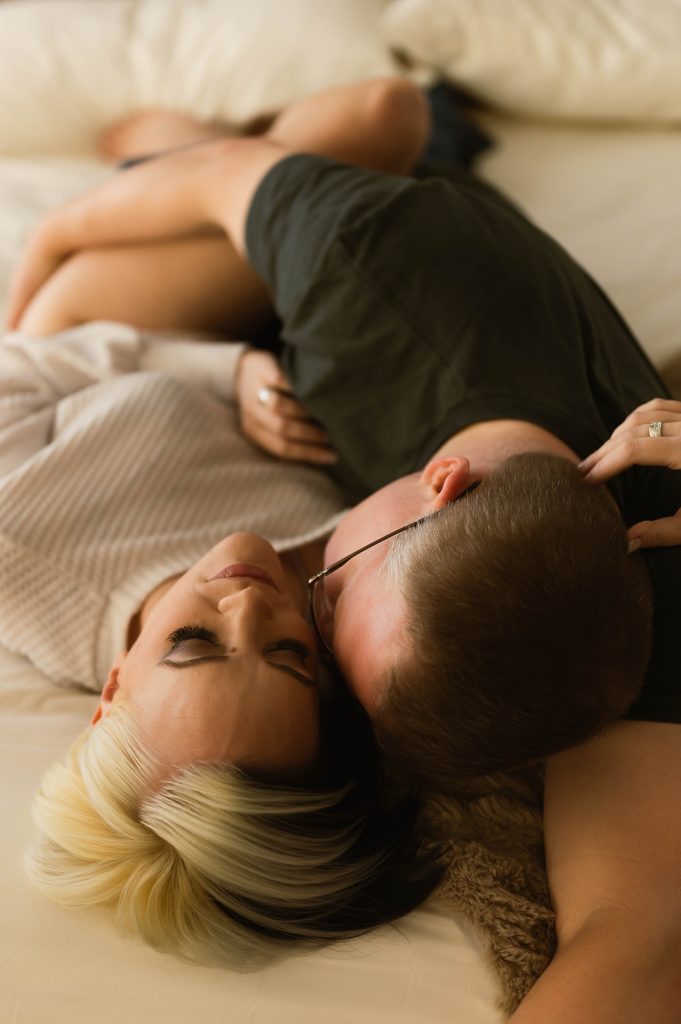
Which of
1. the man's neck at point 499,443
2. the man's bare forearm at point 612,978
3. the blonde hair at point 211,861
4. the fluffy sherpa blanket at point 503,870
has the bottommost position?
the fluffy sherpa blanket at point 503,870

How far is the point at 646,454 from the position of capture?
854mm

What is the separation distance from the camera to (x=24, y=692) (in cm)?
102

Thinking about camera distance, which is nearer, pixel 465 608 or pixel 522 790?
pixel 465 608

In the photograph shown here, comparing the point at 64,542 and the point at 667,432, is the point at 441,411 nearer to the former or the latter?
→ the point at 667,432

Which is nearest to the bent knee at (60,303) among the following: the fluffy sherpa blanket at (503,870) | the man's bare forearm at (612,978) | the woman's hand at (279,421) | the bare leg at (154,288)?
the bare leg at (154,288)

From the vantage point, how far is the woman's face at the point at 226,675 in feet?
2.58

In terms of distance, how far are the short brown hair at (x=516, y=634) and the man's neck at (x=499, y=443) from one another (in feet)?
0.32

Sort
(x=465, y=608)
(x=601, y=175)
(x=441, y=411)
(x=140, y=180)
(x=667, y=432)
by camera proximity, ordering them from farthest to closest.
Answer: (x=601, y=175) < (x=140, y=180) < (x=441, y=411) < (x=667, y=432) < (x=465, y=608)

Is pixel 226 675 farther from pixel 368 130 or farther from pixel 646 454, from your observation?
pixel 368 130

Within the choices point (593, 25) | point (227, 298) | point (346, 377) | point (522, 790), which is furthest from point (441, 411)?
point (593, 25)

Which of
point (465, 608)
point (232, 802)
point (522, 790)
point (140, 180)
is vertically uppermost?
point (140, 180)

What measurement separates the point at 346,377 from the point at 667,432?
393 millimetres

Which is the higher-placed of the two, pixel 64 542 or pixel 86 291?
pixel 86 291

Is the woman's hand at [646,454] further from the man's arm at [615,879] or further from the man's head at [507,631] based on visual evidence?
the man's arm at [615,879]
